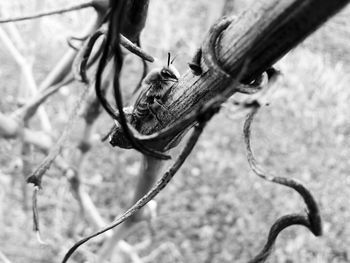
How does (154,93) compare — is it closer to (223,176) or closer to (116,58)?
(116,58)

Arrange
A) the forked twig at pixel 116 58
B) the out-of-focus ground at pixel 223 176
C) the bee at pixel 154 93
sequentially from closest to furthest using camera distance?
the forked twig at pixel 116 58 < the bee at pixel 154 93 < the out-of-focus ground at pixel 223 176

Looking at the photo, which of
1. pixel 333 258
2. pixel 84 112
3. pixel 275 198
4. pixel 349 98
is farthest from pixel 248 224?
pixel 84 112

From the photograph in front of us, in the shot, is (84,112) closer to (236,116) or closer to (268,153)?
(236,116)

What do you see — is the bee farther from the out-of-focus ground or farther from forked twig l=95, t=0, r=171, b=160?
the out-of-focus ground

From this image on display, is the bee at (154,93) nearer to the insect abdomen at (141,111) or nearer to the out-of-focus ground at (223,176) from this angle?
the insect abdomen at (141,111)

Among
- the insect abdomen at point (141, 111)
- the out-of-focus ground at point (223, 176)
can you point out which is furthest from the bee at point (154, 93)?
the out-of-focus ground at point (223, 176)

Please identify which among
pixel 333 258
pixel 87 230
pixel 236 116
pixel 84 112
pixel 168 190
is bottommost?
pixel 333 258
